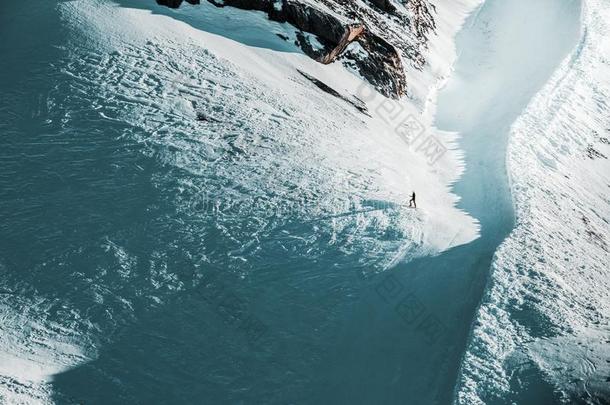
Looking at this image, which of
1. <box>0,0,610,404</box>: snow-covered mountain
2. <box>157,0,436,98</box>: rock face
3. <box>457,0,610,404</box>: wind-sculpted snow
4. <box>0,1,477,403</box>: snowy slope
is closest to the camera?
<box>457,0,610,404</box>: wind-sculpted snow

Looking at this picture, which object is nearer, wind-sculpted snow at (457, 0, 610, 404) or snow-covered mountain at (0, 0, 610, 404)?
wind-sculpted snow at (457, 0, 610, 404)

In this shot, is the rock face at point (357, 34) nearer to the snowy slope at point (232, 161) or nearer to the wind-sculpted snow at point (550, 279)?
the snowy slope at point (232, 161)

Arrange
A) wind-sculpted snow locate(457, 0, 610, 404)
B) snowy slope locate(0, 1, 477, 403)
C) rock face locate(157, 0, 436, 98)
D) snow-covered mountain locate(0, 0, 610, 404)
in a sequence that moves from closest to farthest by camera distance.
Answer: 1. wind-sculpted snow locate(457, 0, 610, 404)
2. snow-covered mountain locate(0, 0, 610, 404)
3. snowy slope locate(0, 1, 477, 403)
4. rock face locate(157, 0, 436, 98)

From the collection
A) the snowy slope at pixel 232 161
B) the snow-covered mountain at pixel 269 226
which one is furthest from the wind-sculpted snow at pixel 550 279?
the snowy slope at pixel 232 161

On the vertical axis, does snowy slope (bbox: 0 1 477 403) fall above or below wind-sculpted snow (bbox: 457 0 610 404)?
below

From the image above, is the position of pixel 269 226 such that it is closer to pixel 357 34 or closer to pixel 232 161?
pixel 232 161

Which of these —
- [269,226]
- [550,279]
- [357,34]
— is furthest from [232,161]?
[357,34]

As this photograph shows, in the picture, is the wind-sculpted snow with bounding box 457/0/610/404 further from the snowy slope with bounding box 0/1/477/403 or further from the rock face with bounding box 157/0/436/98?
the rock face with bounding box 157/0/436/98

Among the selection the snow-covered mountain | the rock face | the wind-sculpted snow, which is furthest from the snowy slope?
the wind-sculpted snow
